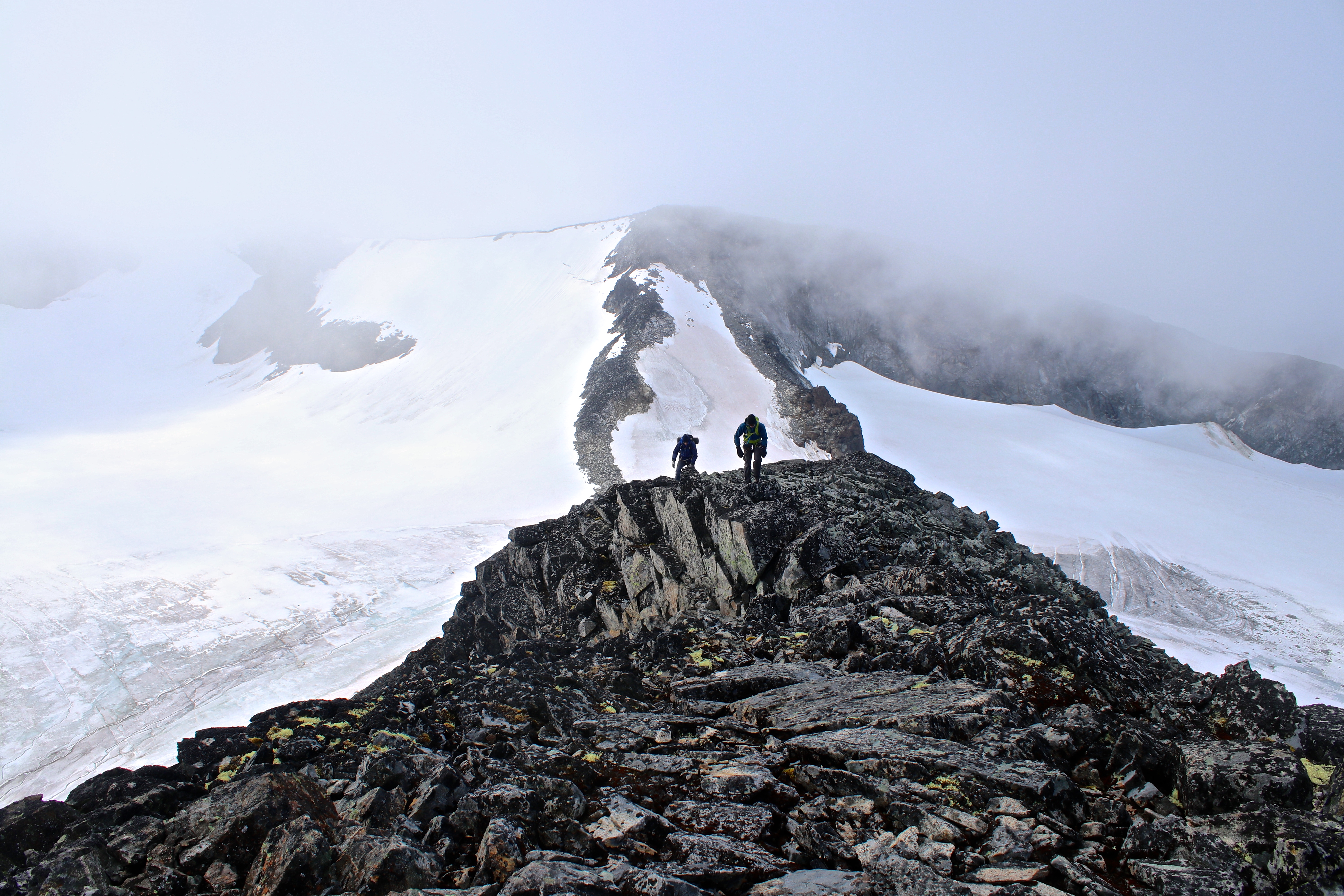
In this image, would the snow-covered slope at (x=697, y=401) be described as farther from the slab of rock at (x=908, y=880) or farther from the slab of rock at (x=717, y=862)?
the slab of rock at (x=908, y=880)

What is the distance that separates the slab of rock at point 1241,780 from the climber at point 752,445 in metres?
9.99

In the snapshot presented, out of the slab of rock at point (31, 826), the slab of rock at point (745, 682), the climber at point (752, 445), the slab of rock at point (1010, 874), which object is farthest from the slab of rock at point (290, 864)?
the climber at point (752, 445)

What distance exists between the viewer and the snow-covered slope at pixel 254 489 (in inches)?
839

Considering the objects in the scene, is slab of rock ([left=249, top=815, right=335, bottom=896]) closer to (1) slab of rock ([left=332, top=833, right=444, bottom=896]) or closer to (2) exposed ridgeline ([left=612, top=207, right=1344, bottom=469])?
(1) slab of rock ([left=332, top=833, right=444, bottom=896])

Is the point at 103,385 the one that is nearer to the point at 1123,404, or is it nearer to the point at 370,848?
the point at 370,848

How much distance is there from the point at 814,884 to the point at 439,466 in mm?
43495

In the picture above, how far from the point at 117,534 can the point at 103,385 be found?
179 ft

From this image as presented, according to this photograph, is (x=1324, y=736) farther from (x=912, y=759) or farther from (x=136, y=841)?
(x=136, y=841)

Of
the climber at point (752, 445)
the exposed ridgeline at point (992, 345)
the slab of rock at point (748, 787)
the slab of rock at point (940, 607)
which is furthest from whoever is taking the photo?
the exposed ridgeline at point (992, 345)

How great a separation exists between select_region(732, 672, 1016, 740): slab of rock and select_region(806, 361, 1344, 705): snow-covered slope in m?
20.1

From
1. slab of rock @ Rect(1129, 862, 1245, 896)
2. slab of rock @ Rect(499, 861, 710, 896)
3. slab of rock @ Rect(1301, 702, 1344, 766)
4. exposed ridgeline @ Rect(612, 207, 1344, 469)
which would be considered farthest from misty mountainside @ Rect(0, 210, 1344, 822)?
slab of rock @ Rect(1129, 862, 1245, 896)

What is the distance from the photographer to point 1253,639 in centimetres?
2372

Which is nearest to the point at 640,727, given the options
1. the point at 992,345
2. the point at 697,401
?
the point at 697,401

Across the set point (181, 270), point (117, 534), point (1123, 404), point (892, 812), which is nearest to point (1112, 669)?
point (892, 812)
